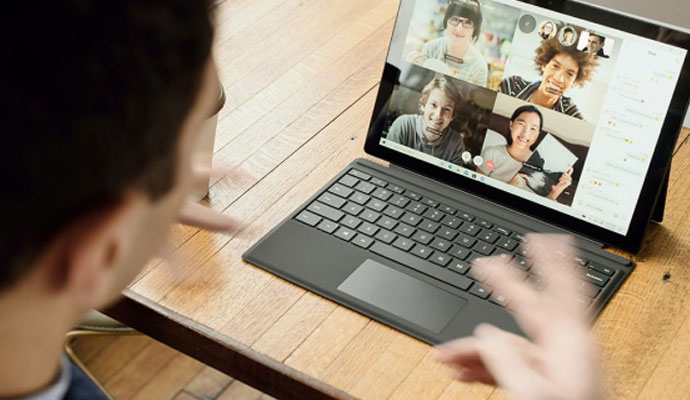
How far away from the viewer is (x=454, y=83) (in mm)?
1311

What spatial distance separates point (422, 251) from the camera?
1.23 metres

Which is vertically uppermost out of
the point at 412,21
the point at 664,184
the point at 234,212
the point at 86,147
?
the point at 86,147

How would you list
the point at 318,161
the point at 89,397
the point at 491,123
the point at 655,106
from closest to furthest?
the point at 89,397 < the point at 655,106 < the point at 491,123 < the point at 318,161

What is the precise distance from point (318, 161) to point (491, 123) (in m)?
0.26

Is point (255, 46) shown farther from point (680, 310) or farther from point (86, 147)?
point (86, 147)

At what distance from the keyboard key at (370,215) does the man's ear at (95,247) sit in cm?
70

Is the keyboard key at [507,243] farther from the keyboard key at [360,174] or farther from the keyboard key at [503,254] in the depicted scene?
the keyboard key at [360,174]

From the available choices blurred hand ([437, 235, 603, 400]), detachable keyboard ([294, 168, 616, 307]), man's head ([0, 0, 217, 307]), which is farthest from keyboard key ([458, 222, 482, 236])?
man's head ([0, 0, 217, 307])

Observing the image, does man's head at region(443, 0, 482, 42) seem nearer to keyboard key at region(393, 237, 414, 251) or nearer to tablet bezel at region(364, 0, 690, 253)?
tablet bezel at region(364, 0, 690, 253)

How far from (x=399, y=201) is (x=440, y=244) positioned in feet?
0.32

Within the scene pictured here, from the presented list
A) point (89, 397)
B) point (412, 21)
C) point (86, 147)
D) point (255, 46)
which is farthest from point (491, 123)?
point (86, 147)

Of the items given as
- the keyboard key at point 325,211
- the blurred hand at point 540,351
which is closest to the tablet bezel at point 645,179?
the keyboard key at point 325,211

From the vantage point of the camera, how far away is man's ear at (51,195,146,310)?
1.82 feet

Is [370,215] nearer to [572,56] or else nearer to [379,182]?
[379,182]
